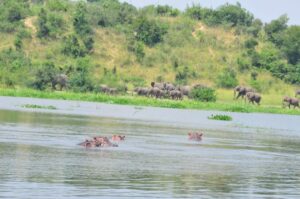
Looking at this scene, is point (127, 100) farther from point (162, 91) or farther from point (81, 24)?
point (81, 24)

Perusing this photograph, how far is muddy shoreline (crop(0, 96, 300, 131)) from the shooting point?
143 feet

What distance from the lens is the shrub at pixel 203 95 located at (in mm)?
62875

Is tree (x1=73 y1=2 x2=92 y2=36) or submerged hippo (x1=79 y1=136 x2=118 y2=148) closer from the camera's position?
submerged hippo (x1=79 y1=136 x2=118 y2=148)

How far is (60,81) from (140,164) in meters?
38.1

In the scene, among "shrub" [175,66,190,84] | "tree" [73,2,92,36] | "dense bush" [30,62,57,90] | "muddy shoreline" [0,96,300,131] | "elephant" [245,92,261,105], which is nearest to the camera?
"muddy shoreline" [0,96,300,131]

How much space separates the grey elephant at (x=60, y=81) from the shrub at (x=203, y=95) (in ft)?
26.4

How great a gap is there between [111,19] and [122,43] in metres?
5.32

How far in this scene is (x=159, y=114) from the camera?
48.5m

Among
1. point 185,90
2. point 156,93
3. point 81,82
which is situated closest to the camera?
point 81,82

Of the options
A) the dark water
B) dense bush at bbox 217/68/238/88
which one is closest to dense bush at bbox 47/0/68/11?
dense bush at bbox 217/68/238/88

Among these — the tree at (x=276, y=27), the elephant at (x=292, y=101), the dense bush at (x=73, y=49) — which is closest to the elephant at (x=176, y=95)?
the elephant at (x=292, y=101)

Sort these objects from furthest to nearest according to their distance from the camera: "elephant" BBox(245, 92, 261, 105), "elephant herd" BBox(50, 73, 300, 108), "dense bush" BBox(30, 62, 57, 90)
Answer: "elephant" BBox(245, 92, 261, 105) < "elephant herd" BBox(50, 73, 300, 108) < "dense bush" BBox(30, 62, 57, 90)

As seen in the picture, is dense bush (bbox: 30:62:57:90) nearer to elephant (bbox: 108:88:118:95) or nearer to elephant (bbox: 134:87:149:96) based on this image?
elephant (bbox: 108:88:118:95)

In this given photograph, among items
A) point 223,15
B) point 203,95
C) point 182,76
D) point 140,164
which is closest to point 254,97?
point 203,95
